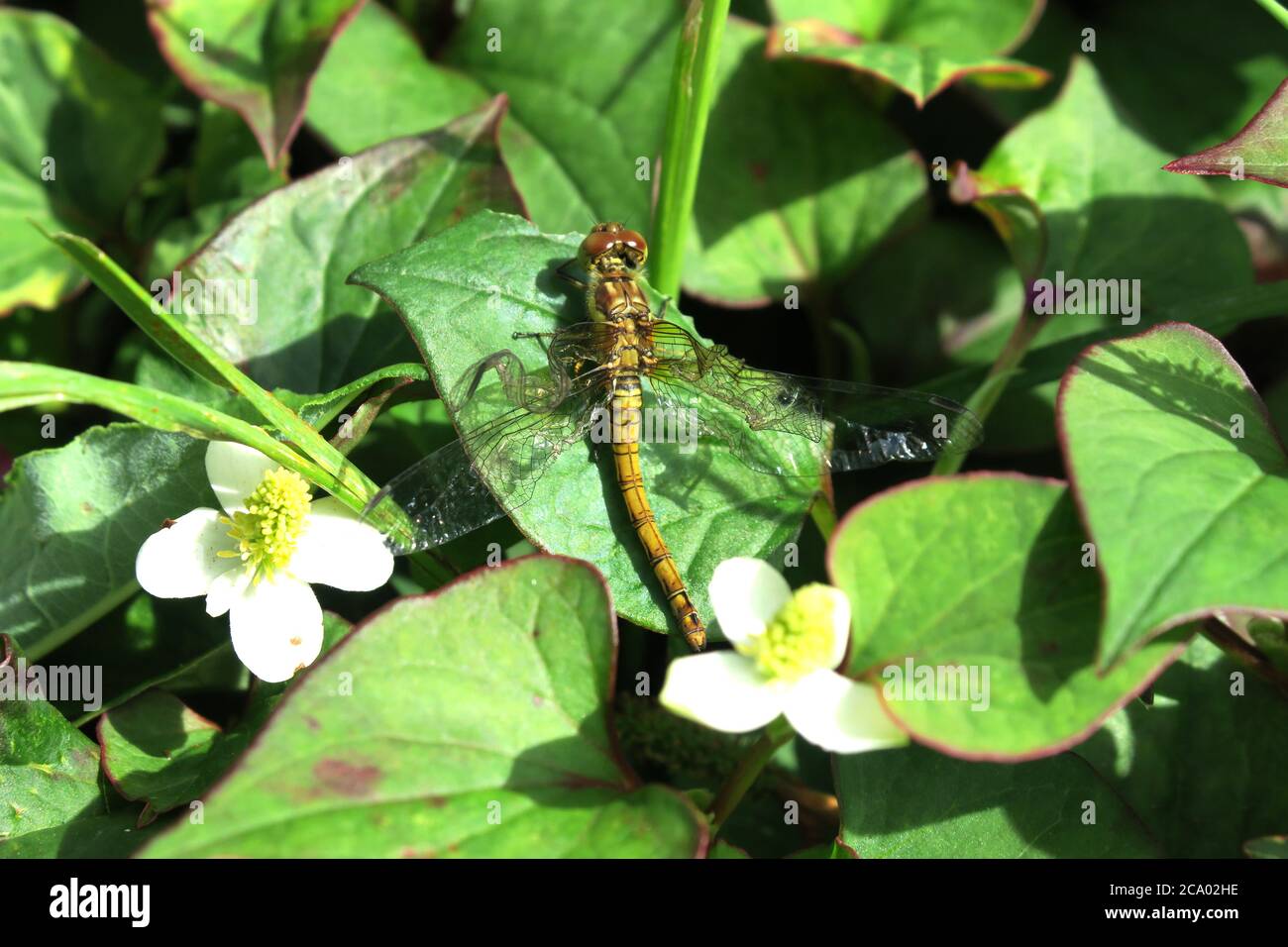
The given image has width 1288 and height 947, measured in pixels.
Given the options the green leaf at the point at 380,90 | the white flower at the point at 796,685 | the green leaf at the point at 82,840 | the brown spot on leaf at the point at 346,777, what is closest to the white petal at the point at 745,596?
the white flower at the point at 796,685

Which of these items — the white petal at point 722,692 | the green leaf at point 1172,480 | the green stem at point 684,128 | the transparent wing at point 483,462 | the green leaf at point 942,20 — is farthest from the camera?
the green leaf at point 942,20

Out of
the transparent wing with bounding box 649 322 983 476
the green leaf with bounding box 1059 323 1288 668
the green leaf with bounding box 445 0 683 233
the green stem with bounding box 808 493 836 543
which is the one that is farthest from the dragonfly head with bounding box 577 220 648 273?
the green leaf with bounding box 1059 323 1288 668

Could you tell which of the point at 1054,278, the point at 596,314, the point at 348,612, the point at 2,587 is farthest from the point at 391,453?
the point at 1054,278

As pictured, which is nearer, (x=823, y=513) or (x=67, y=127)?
(x=823, y=513)

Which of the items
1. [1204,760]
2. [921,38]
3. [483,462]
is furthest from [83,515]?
[921,38]

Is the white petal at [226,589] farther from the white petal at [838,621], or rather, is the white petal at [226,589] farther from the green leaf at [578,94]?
the green leaf at [578,94]

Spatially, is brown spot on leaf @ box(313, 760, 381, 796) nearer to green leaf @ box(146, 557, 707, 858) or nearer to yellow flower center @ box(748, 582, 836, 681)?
green leaf @ box(146, 557, 707, 858)

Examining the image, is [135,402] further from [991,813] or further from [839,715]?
[991,813]
